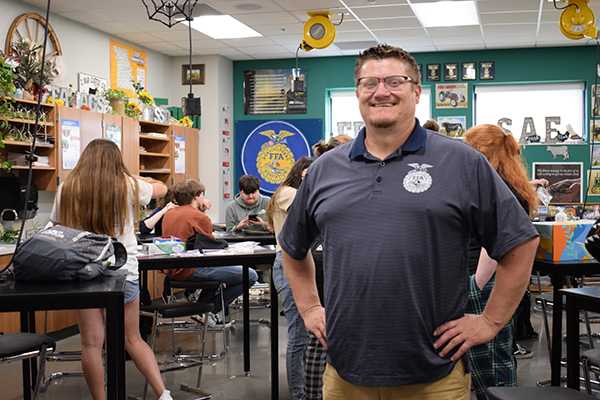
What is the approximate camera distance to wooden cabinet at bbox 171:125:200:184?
25.1ft

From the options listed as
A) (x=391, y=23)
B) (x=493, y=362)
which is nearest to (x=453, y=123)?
(x=391, y=23)

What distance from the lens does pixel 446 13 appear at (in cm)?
654

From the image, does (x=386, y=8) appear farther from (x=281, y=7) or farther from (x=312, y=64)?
(x=312, y=64)

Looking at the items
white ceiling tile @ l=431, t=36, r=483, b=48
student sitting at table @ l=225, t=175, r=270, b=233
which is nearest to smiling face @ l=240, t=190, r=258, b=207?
student sitting at table @ l=225, t=175, r=270, b=233

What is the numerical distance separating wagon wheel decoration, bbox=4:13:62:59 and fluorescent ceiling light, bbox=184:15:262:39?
5.01 ft

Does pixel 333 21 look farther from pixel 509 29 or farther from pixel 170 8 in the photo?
pixel 170 8

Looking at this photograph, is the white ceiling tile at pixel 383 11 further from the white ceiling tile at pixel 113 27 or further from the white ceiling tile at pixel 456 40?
the white ceiling tile at pixel 113 27

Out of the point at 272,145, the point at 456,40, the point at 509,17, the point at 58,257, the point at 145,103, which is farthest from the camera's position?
the point at 272,145

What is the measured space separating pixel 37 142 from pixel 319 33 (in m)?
3.03

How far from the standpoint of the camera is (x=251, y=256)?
3.65 m

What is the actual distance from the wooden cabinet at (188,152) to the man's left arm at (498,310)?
6508mm

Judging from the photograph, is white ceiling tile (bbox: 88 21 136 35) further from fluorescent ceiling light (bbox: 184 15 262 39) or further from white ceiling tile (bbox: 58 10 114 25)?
fluorescent ceiling light (bbox: 184 15 262 39)

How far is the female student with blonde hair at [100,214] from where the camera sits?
9.14 ft

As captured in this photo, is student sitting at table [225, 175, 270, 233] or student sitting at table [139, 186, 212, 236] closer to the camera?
student sitting at table [139, 186, 212, 236]
